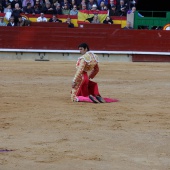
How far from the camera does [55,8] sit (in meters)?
21.9

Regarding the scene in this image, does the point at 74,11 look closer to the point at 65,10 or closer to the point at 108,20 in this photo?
the point at 65,10

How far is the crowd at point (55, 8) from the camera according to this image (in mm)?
21625

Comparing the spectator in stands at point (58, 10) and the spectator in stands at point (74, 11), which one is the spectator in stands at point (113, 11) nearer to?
the spectator in stands at point (74, 11)

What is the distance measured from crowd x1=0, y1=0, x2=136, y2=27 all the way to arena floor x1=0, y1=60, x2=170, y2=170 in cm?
590

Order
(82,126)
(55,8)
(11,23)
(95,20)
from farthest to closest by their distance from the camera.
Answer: (95,20)
(55,8)
(11,23)
(82,126)

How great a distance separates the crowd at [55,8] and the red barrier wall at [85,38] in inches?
16.0

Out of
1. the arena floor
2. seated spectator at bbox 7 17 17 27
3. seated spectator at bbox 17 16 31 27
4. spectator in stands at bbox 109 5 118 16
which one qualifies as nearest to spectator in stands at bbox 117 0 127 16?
spectator in stands at bbox 109 5 118 16

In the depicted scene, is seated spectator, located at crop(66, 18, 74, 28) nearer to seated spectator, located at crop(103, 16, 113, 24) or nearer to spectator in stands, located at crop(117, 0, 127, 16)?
seated spectator, located at crop(103, 16, 113, 24)

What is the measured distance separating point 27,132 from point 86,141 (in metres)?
0.83

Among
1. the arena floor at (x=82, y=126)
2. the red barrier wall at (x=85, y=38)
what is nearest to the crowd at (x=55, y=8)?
the red barrier wall at (x=85, y=38)

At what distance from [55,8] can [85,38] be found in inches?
50.3

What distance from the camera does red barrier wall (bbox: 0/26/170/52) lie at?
70.1 feet

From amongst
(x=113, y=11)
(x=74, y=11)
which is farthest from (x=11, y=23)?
(x=113, y=11)

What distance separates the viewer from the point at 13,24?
21.5 meters
